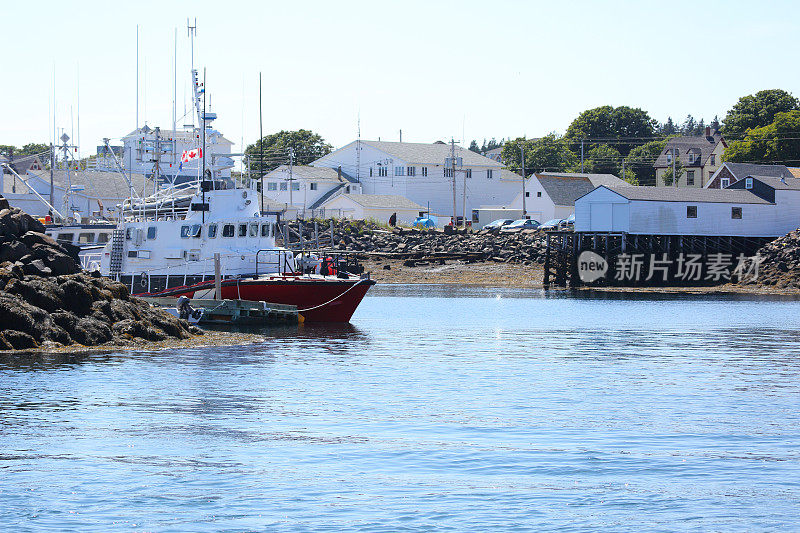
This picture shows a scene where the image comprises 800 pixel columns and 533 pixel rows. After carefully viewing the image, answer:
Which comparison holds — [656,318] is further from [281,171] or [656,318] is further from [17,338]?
[281,171]

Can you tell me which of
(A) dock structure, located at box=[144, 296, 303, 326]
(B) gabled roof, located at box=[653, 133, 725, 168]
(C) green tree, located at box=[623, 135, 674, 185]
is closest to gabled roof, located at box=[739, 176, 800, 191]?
(B) gabled roof, located at box=[653, 133, 725, 168]

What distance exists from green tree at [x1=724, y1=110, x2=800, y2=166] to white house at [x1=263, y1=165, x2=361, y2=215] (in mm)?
43748

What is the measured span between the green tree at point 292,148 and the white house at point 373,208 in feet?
93.6

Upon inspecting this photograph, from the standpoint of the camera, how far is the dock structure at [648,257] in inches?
2704

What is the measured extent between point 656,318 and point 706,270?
26166 mm

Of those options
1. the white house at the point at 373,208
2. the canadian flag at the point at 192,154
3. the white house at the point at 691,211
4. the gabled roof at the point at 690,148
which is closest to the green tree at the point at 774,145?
the gabled roof at the point at 690,148

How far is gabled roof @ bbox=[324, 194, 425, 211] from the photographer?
98.9m

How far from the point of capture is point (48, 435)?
17125 mm

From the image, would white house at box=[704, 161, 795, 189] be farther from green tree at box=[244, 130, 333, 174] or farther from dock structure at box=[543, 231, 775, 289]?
green tree at box=[244, 130, 333, 174]

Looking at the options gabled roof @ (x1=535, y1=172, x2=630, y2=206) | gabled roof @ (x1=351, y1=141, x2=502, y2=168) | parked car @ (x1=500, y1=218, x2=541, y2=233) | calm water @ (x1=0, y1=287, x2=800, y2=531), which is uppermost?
gabled roof @ (x1=351, y1=141, x2=502, y2=168)

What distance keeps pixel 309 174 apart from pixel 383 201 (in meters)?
12.9

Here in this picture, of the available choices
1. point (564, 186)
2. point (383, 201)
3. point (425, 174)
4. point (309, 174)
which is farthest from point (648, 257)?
point (309, 174)

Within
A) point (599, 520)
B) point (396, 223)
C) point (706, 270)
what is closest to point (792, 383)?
point (599, 520)

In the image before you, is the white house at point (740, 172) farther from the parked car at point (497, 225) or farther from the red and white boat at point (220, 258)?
the red and white boat at point (220, 258)
